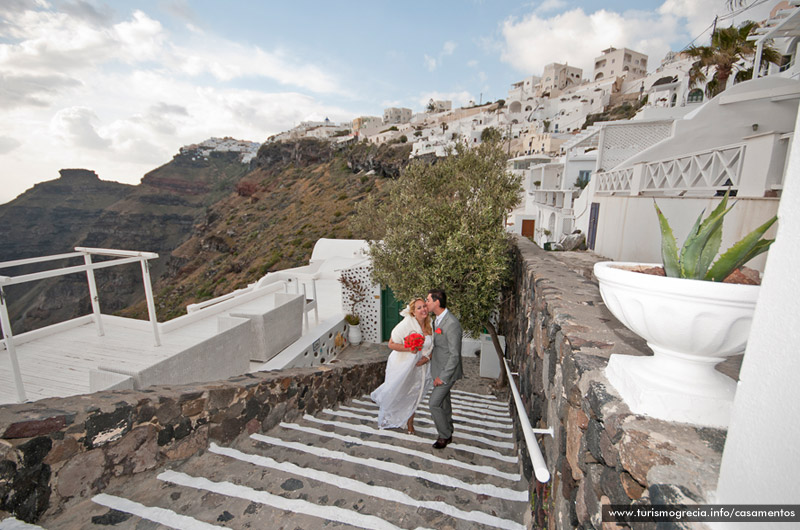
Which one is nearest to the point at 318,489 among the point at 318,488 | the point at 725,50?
the point at 318,488

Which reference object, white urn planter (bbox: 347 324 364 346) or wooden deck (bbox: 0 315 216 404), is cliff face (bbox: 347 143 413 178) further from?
wooden deck (bbox: 0 315 216 404)

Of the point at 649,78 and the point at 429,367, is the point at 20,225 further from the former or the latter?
the point at 649,78

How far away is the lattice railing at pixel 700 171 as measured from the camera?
470 cm

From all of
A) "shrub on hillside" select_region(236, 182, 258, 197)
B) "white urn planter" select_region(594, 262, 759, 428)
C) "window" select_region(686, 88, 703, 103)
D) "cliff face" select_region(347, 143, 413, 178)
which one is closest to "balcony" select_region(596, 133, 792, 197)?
"white urn planter" select_region(594, 262, 759, 428)

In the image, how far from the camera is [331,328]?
9.92m

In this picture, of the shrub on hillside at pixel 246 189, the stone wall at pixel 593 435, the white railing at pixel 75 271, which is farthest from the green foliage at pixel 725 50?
the shrub on hillside at pixel 246 189

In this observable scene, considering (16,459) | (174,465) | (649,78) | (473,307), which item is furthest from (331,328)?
(649,78)

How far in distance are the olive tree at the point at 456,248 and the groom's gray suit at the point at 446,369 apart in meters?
2.08

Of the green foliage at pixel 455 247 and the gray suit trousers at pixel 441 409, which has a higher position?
the green foliage at pixel 455 247

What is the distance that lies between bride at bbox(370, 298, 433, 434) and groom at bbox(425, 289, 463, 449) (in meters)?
0.23

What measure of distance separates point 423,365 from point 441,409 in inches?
31.1

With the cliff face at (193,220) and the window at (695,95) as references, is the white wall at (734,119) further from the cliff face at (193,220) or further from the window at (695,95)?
the cliff face at (193,220)

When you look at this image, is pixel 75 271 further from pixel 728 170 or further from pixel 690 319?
pixel 728 170

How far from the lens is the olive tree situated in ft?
19.8
